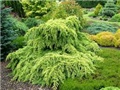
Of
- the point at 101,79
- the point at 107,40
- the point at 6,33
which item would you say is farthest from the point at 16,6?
the point at 101,79

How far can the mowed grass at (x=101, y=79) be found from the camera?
7.12 metres

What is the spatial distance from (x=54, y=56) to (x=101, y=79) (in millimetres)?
1332

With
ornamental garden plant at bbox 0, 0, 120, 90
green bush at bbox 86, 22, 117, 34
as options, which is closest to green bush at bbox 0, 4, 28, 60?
ornamental garden plant at bbox 0, 0, 120, 90

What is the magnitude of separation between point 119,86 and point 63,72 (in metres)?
1.45

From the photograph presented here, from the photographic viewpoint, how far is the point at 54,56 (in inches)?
313

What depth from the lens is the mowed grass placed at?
7121 millimetres

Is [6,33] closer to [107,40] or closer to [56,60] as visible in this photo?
[56,60]

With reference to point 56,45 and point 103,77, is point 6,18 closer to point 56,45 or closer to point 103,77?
point 56,45

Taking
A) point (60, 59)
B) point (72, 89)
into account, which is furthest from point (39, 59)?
point (72, 89)

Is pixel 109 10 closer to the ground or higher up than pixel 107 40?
closer to the ground

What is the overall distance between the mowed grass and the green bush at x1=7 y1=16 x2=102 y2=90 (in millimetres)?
189

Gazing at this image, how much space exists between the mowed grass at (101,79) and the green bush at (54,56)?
189 mm

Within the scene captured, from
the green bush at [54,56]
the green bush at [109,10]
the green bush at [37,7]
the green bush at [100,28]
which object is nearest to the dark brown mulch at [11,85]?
the green bush at [54,56]

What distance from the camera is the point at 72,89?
711 cm
